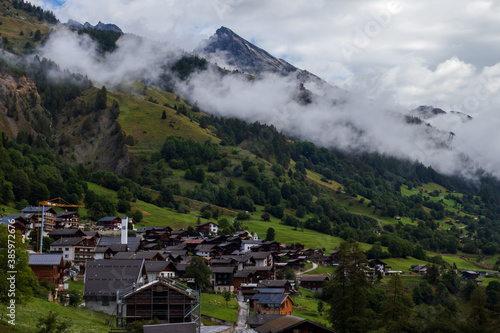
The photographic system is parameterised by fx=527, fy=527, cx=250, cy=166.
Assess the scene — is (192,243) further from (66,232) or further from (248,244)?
(66,232)

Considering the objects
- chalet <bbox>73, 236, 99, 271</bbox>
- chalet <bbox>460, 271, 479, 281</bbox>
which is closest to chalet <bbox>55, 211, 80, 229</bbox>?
chalet <bbox>73, 236, 99, 271</bbox>

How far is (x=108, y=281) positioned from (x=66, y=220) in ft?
201

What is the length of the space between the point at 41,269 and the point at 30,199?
74511mm

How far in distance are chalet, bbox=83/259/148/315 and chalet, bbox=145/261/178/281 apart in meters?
19.2

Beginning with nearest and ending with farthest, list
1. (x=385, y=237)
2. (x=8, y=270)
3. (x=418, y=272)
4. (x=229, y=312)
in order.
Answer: (x=8, y=270), (x=229, y=312), (x=418, y=272), (x=385, y=237)

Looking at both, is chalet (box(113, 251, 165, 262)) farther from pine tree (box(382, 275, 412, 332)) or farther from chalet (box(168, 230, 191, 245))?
pine tree (box(382, 275, 412, 332))

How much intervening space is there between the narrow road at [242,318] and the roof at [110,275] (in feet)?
41.9

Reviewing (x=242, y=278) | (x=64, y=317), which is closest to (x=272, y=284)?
(x=242, y=278)

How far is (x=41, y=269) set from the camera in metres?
60.0

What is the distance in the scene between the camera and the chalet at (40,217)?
335 ft

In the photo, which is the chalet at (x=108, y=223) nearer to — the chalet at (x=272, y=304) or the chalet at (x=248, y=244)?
the chalet at (x=248, y=244)

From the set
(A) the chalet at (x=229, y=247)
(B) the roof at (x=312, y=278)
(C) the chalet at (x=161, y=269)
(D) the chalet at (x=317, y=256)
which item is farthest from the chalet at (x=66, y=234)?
(D) the chalet at (x=317, y=256)

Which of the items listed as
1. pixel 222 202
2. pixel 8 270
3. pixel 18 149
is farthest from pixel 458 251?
pixel 8 270

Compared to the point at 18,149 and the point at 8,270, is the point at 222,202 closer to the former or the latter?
the point at 18,149
